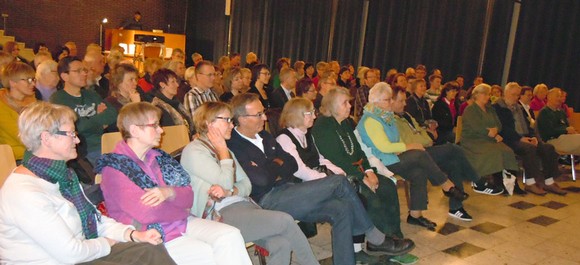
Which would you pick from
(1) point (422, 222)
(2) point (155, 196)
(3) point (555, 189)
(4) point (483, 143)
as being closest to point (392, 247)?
(1) point (422, 222)

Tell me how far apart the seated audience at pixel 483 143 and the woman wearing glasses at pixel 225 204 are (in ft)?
10.2

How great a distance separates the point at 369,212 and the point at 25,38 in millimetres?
11392

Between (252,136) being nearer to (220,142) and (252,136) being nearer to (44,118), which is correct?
(220,142)

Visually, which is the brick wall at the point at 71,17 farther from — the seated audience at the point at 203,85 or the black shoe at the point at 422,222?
the black shoe at the point at 422,222

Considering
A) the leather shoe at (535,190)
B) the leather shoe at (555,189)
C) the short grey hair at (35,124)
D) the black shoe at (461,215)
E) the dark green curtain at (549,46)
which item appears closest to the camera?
the short grey hair at (35,124)

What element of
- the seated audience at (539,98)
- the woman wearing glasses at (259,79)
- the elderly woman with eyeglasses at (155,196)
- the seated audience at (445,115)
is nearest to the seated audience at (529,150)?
the seated audience at (445,115)

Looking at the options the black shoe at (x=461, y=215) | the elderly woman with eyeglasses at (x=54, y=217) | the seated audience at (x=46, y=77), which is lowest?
the black shoe at (x=461, y=215)

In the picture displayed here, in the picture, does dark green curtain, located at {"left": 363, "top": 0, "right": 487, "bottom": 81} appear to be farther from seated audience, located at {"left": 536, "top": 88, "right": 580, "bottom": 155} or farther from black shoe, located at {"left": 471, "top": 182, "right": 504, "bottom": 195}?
black shoe, located at {"left": 471, "top": 182, "right": 504, "bottom": 195}

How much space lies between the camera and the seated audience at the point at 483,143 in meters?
5.12

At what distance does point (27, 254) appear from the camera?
182 centimetres

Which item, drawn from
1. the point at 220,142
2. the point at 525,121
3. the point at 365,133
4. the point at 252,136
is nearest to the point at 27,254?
the point at 220,142

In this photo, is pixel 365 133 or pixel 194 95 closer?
pixel 365 133

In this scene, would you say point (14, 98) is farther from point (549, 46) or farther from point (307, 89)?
point (549, 46)

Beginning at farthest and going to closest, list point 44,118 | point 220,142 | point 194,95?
point 194,95 < point 220,142 < point 44,118
